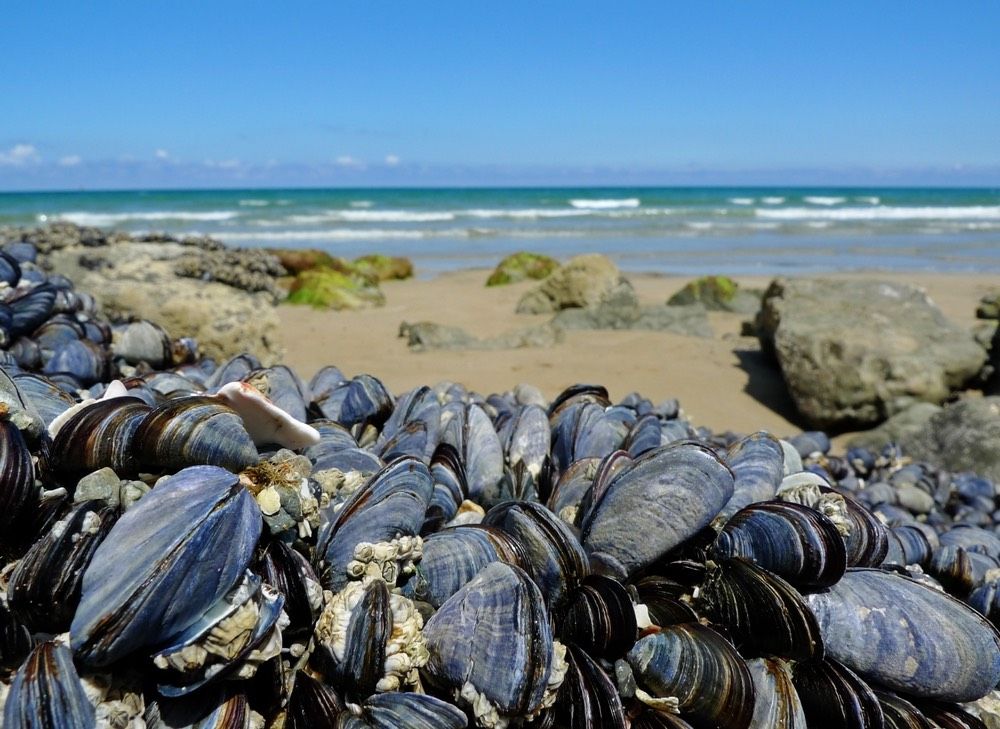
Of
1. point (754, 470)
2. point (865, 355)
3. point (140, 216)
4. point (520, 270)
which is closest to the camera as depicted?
point (754, 470)

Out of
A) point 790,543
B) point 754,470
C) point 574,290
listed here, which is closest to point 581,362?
point 574,290

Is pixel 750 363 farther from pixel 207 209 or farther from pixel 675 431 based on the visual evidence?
pixel 207 209

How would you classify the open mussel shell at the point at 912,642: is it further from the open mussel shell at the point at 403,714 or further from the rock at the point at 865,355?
the rock at the point at 865,355

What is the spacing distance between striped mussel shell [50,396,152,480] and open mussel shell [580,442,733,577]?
128 cm

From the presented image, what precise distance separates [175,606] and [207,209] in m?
42.8

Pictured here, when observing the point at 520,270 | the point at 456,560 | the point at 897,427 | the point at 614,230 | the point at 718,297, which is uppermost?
the point at 456,560

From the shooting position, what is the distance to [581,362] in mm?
7871

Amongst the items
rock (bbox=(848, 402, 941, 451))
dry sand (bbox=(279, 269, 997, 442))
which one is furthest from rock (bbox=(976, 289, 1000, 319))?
rock (bbox=(848, 402, 941, 451))

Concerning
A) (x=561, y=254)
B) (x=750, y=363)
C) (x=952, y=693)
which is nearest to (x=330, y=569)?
(x=952, y=693)

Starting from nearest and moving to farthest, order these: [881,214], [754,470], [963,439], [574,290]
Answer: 1. [754,470]
2. [963,439]
3. [574,290]
4. [881,214]

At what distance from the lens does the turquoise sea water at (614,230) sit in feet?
70.8

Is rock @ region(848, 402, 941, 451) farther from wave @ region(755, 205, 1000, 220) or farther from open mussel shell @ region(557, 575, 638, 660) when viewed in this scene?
wave @ region(755, 205, 1000, 220)

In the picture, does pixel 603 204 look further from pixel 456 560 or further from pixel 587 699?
pixel 587 699

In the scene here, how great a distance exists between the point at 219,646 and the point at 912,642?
67.7 inches
